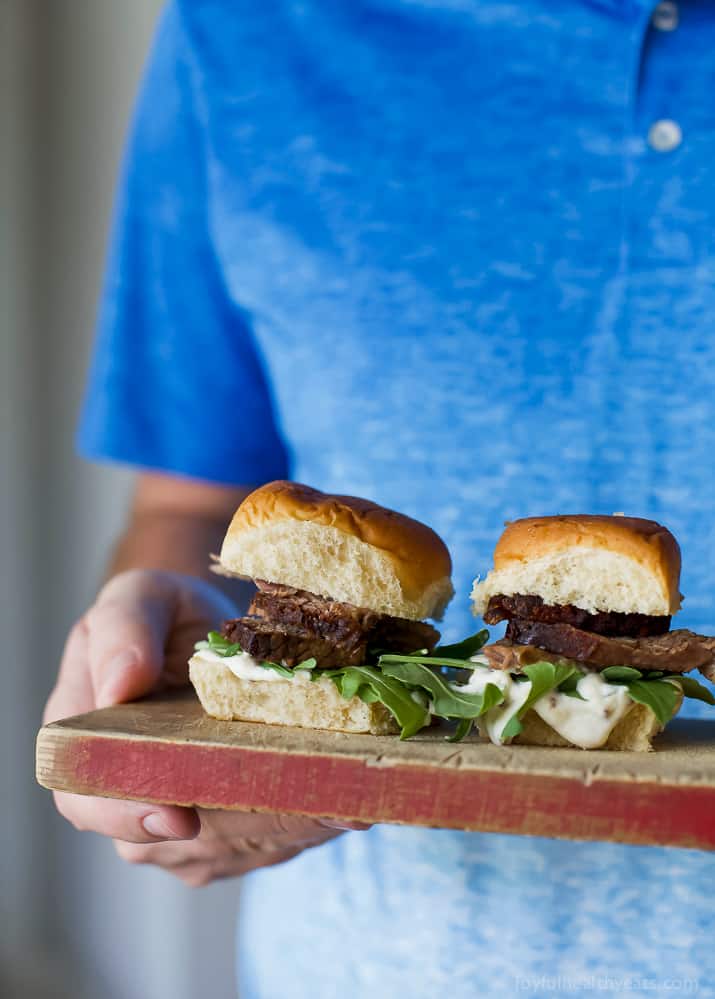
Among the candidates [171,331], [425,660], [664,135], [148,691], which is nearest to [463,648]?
[425,660]

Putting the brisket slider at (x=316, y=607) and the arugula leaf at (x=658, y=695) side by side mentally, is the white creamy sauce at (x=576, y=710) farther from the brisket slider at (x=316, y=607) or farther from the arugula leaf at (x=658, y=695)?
the brisket slider at (x=316, y=607)

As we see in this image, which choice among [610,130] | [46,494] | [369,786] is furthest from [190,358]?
[46,494]

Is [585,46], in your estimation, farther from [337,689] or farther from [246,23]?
[337,689]

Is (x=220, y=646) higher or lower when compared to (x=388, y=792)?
higher

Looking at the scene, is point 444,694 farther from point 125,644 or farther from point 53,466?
point 53,466

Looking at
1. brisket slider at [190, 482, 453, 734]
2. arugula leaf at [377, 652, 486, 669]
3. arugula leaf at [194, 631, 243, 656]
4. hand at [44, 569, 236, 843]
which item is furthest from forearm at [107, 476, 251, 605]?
arugula leaf at [377, 652, 486, 669]

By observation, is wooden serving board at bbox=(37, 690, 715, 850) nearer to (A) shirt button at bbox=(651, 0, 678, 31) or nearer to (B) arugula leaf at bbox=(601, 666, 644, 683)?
(B) arugula leaf at bbox=(601, 666, 644, 683)
